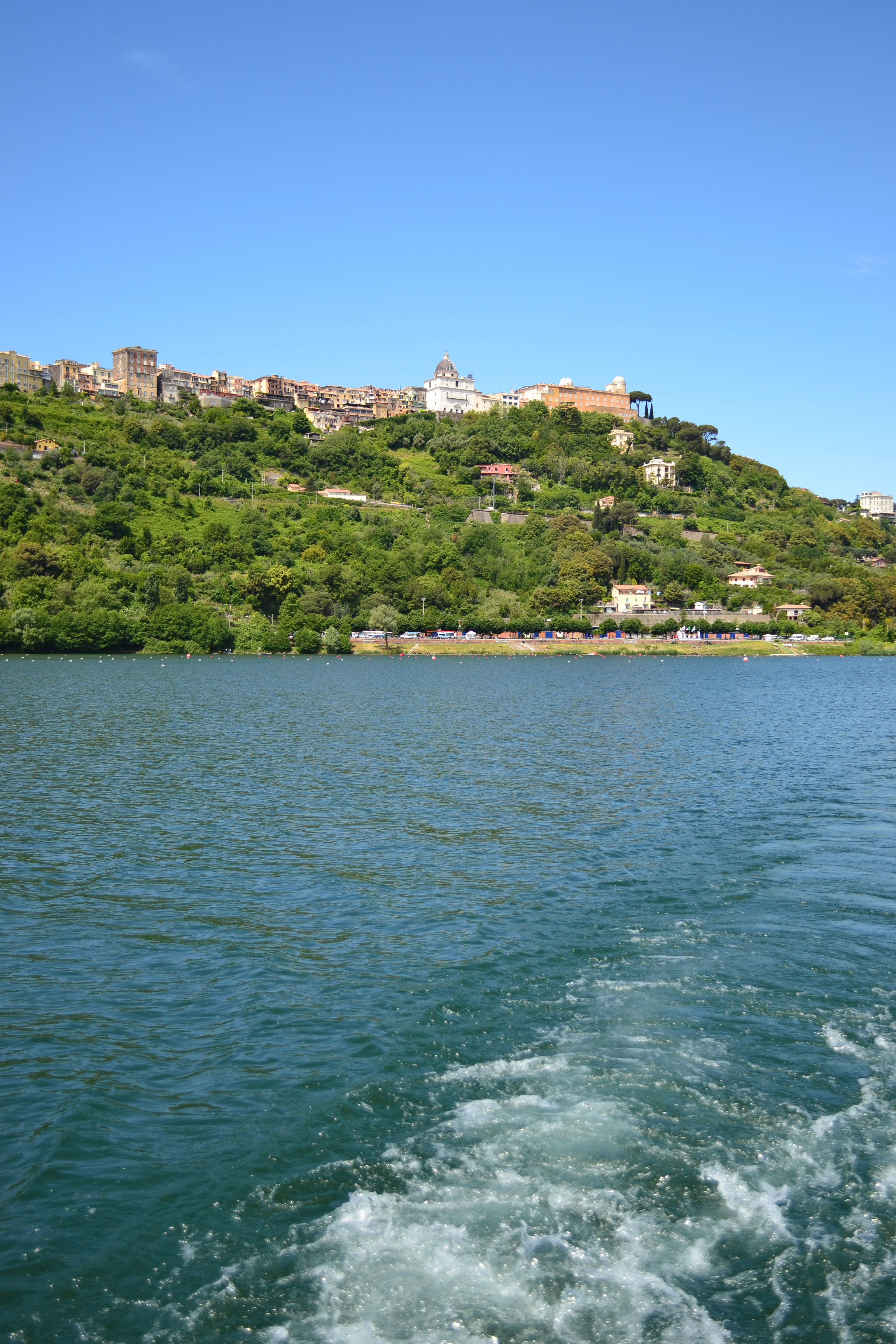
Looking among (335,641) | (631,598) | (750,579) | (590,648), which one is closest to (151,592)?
(335,641)

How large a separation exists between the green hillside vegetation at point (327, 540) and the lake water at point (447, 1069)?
84.5 m

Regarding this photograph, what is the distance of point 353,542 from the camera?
13600cm

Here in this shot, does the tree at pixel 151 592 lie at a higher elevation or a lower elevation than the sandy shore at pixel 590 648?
higher

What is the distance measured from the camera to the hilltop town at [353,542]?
106812 millimetres

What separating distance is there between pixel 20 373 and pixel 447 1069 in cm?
20603

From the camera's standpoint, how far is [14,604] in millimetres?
95000

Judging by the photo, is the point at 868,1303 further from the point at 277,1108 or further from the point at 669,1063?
the point at 277,1108

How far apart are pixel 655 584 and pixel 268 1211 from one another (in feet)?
487

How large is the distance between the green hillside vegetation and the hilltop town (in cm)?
39

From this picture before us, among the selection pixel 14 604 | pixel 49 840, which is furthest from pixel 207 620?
pixel 49 840

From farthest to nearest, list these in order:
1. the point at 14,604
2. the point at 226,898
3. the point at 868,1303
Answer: the point at 14,604 < the point at 226,898 < the point at 868,1303

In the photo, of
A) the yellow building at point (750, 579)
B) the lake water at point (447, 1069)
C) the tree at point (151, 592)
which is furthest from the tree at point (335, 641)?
the lake water at point (447, 1069)

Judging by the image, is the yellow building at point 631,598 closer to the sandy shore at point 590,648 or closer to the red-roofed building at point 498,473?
the sandy shore at point 590,648

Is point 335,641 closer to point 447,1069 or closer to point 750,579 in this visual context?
point 750,579
